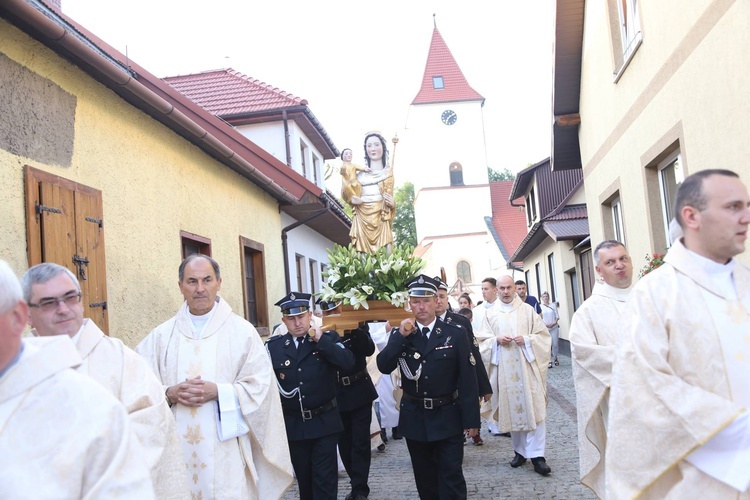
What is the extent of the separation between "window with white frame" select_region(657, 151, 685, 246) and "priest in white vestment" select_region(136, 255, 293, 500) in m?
5.73

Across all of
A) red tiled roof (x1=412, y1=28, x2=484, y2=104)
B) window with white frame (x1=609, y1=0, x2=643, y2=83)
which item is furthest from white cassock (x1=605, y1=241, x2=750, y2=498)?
red tiled roof (x1=412, y1=28, x2=484, y2=104)

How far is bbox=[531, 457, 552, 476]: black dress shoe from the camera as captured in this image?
762 centimetres

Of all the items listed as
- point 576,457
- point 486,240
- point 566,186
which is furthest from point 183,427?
point 486,240

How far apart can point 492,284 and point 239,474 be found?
21.4ft

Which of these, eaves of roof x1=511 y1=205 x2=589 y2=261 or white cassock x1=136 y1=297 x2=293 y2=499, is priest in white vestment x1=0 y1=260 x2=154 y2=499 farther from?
eaves of roof x1=511 y1=205 x2=589 y2=261

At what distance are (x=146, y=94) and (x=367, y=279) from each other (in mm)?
2896

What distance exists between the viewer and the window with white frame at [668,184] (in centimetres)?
873

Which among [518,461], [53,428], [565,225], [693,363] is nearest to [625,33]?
[518,461]

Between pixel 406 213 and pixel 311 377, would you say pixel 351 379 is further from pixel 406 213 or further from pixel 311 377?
pixel 406 213

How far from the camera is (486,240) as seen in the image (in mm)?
Result: 52062

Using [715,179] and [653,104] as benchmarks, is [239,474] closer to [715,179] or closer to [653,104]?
[715,179]

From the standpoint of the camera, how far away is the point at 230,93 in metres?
19.7

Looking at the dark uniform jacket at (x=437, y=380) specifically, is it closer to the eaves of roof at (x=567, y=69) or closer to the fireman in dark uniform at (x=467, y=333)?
the fireman in dark uniform at (x=467, y=333)

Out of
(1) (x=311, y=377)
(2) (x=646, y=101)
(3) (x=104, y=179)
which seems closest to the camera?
(1) (x=311, y=377)
